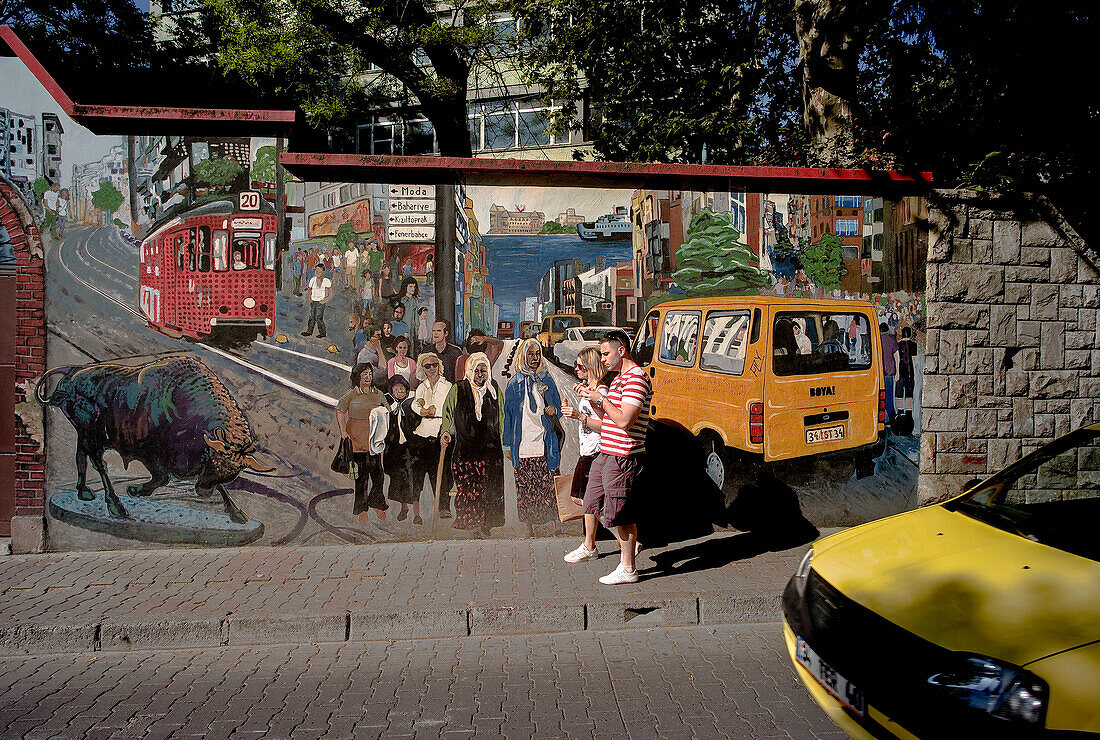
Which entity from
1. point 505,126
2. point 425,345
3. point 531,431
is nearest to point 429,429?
point 425,345

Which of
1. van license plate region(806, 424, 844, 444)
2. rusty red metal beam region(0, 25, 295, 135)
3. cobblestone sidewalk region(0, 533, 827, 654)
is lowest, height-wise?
cobblestone sidewalk region(0, 533, 827, 654)

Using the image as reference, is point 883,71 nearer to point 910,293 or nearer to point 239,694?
point 910,293

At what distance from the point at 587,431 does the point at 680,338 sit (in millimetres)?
1403

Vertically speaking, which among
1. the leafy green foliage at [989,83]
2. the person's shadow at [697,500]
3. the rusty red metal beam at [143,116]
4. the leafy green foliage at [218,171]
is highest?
the leafy green foliage at [989,83]

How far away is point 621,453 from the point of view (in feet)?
17.9

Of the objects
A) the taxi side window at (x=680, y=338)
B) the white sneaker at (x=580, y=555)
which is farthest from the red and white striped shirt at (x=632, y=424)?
the taxi side window at (x=680, y=338)

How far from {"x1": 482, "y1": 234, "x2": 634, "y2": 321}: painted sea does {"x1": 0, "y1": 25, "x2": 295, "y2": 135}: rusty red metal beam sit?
2.17 metres

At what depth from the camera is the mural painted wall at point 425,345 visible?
6418 millimetres

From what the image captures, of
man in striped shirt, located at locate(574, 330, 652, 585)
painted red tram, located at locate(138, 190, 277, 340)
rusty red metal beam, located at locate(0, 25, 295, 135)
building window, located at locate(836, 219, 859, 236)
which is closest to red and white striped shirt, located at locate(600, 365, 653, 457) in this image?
man in striped shirt, located at locate(574, 330, 652, 585)

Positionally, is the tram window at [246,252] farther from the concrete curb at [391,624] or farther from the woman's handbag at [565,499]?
the woman's handbag at [565,499]

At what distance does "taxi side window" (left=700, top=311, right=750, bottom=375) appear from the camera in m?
6.69

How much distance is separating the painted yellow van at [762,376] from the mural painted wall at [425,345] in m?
0.02

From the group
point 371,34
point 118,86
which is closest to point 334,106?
point 371,34

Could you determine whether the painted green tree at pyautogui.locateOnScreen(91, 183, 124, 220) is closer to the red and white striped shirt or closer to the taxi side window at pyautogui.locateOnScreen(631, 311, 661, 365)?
the red and white striped shirt
